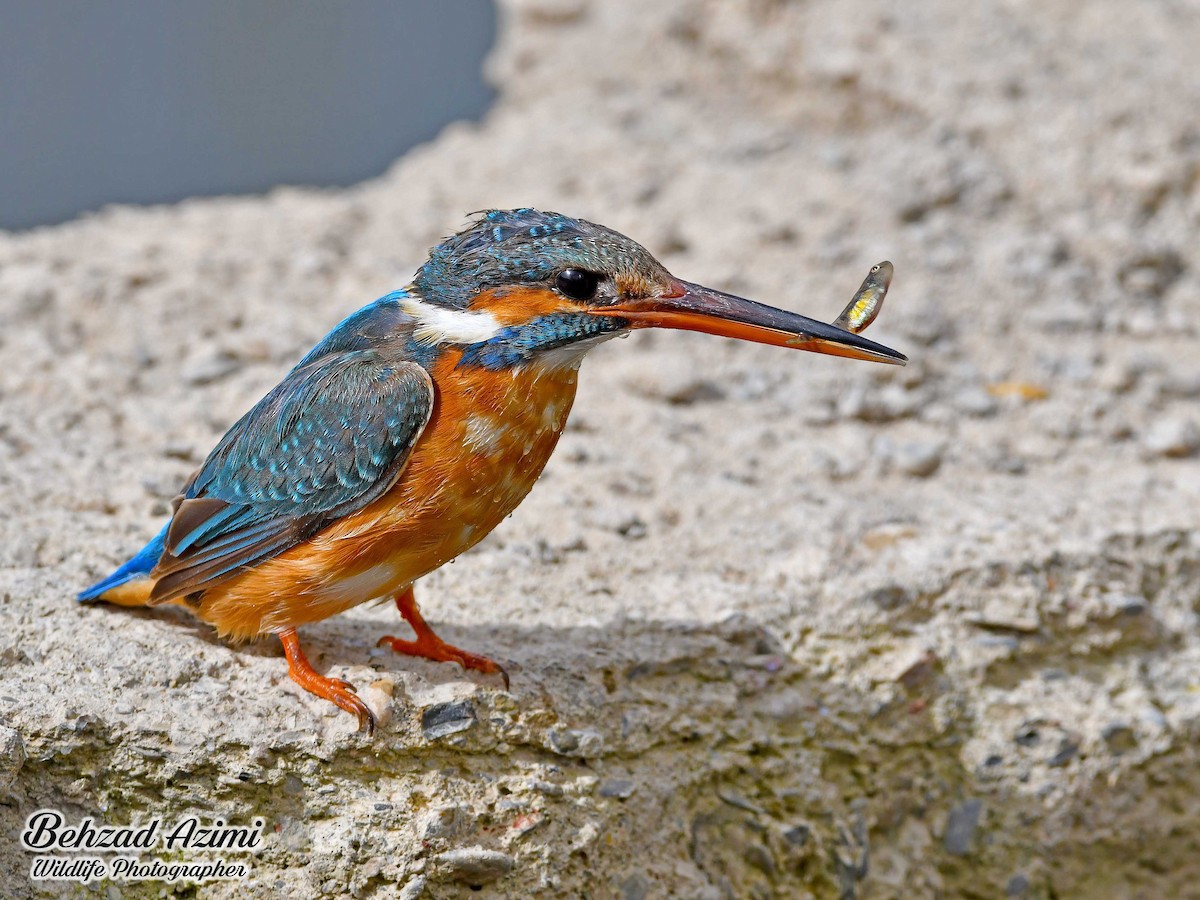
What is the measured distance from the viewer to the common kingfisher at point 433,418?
105 inches

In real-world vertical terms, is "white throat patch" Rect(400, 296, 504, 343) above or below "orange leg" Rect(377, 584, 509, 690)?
above

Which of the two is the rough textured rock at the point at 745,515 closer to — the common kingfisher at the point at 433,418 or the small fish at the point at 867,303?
the common kingfisher at the point at 433,418

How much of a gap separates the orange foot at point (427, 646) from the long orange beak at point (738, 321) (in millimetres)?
775

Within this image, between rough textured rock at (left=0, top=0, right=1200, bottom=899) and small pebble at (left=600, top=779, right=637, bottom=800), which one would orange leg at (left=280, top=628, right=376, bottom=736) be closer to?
rough textured rock at (left=0, top=0, right=1200, bottom=899)

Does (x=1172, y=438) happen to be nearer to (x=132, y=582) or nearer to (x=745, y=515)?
(x=745, y=515)

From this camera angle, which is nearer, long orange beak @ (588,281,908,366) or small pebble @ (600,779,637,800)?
long orange beak @ (588,281,908,366)

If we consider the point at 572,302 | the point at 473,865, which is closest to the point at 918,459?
the point at 572,302

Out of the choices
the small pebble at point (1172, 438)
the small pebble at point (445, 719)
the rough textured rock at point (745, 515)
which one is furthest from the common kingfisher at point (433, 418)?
the small pebble at point (1172, 438)

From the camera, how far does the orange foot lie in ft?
9.55

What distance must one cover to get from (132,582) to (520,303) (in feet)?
3.47

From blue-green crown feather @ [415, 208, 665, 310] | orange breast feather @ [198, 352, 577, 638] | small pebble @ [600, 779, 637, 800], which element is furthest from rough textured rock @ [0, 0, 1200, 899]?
blue-green crown feather @ [415, 208, 665, 310]

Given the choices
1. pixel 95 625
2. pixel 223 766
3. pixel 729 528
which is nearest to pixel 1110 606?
pixel 729 528

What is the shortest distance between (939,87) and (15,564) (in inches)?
153

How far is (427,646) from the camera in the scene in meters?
2.96
